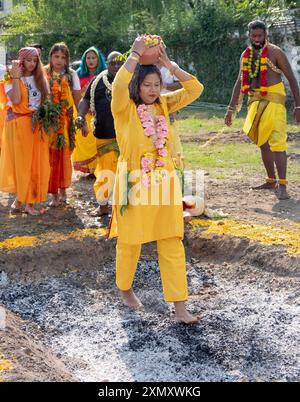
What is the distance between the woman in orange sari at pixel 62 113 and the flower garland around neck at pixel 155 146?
9.77ft

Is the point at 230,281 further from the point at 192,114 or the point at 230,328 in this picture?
the point at 192,114

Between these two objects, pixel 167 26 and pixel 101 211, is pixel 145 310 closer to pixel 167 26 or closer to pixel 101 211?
pixel 101 211

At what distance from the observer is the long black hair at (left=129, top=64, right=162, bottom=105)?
468cm

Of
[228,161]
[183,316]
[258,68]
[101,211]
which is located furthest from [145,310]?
[228,161]

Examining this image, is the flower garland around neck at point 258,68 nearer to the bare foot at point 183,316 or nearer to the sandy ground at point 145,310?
the sandy ground at point 145,310

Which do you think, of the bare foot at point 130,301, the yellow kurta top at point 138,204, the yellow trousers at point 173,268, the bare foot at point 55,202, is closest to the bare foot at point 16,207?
the bare foot at point 55,202

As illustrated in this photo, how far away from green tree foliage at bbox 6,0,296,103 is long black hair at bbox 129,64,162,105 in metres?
14.4

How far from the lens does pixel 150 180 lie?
15.6 ft

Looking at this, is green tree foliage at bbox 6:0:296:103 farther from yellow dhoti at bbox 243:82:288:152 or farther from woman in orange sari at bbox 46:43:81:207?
woman in orange sari at bbox 46:43:81:207

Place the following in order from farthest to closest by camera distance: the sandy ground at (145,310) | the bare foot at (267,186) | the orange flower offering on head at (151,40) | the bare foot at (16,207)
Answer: the bare foot at (267,186) < the bare foot at (16,207) < the orange flower offering on head at (151,40) < the sandy ground at (145,310)

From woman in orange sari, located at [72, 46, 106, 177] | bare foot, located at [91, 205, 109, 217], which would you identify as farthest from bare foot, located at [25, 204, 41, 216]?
woman in orange sari, located at [72, 46, 106, 177]

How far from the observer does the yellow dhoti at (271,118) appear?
8023 mm
